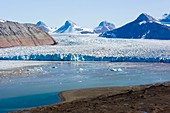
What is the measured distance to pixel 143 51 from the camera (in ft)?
116

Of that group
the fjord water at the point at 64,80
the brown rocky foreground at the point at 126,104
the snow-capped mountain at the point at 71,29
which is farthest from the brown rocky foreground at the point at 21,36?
the snow-capped mountain at the point at 71,29

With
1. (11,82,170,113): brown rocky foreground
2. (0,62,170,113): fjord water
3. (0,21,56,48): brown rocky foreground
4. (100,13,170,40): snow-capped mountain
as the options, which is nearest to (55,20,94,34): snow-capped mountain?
(100,13,170,40): snow-capped mountain

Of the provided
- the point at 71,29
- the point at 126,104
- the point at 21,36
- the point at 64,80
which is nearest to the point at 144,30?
the point at 21,36

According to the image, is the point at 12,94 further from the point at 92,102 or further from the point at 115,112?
the point at 115,112

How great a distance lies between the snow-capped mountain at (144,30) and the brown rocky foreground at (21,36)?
18.3 meters

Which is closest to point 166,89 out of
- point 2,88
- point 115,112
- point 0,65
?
point 115,112

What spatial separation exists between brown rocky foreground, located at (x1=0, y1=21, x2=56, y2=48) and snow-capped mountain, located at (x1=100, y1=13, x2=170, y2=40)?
721 inches

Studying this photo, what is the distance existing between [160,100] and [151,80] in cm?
886

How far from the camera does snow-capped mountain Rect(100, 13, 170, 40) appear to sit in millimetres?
63594

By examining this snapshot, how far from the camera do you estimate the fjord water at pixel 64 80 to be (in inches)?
666

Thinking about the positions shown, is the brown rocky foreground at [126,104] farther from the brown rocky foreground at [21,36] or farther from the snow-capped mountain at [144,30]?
the snow-capped mountain at [144,30]

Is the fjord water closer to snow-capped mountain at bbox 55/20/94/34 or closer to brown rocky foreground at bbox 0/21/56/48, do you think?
brown rocky foreground at bbox 0/21/56/48

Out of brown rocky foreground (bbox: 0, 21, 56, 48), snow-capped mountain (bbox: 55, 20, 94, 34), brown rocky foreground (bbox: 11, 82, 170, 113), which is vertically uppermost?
snow-capped mountain (bbox: 55, 20, 94, 34)

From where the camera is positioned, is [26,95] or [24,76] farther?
[24,76]
